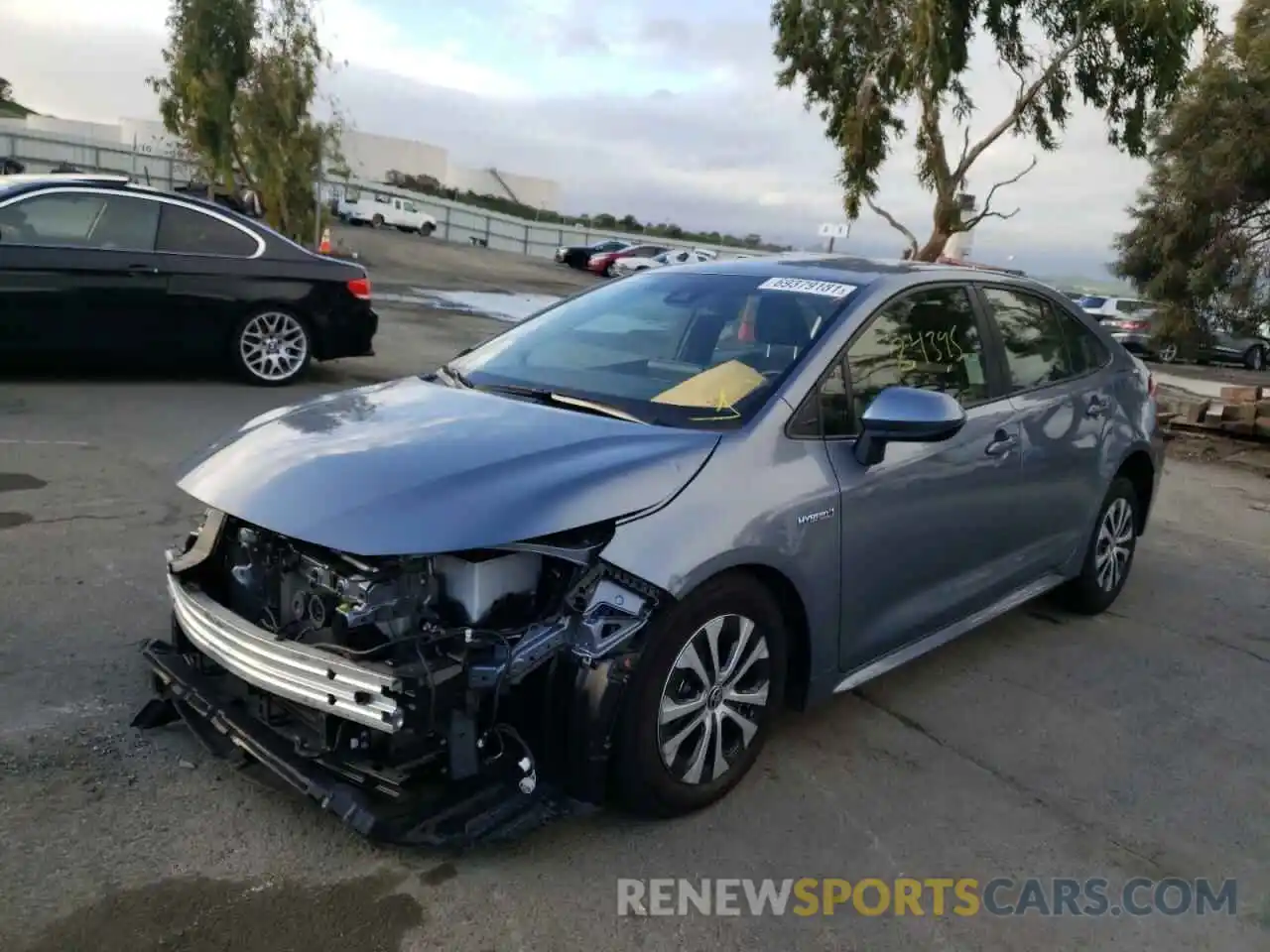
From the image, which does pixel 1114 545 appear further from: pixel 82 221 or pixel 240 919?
pixel 82 221

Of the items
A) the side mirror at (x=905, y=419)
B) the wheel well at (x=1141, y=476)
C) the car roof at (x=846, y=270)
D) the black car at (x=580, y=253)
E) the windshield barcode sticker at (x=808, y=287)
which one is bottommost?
the wheel well at (x=1141, y=476)

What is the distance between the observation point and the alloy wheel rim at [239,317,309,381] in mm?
8953

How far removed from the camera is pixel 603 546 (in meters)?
2.85

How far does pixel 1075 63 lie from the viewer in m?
14.3

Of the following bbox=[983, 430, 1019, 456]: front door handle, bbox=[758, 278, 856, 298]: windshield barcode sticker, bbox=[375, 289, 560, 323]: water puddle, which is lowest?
bbox=[375, 289, 560, 323]: water puddle

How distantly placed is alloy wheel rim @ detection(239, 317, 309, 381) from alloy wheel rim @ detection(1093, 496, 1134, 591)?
6.57 metres

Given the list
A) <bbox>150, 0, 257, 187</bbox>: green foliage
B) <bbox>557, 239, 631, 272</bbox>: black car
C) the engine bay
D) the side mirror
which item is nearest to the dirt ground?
<bbox>557, 239, 631, 272</bbox>: black car

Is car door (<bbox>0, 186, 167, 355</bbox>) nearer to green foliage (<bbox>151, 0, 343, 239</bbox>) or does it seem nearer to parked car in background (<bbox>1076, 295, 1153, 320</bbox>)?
green foliage (<bbox>151, 0, 343, 239</bbox>)

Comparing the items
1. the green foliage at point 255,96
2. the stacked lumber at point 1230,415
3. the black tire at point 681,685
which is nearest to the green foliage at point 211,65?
the green foliage at point 255,96

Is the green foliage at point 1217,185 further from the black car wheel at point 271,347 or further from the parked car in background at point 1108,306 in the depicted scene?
the parked car in background at point 1108,306

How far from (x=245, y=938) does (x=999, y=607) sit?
124 inches

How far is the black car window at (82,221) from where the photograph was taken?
787 centimetres

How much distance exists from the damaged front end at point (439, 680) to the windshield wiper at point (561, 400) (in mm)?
658

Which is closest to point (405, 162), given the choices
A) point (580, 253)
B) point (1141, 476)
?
point (580, 253)
